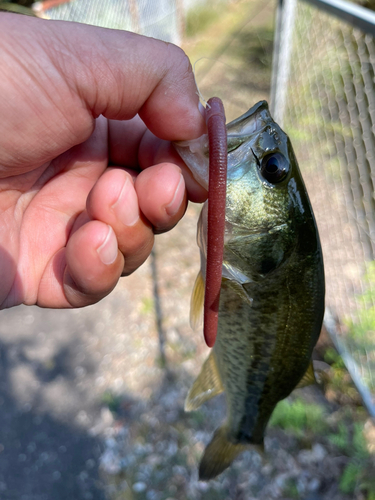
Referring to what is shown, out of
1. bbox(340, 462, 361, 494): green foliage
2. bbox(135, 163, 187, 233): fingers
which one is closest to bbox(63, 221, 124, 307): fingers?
bbox(135, 163, 187, 233): fingers

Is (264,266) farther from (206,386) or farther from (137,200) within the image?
(206,386)

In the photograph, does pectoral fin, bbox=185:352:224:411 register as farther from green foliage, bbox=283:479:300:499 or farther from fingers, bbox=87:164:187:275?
green foliage, bbox=283:479:300:499

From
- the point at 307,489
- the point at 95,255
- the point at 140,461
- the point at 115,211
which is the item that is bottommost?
the point at 140,461

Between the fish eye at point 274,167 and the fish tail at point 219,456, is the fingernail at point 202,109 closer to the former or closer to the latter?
the fish eye at point 274,167

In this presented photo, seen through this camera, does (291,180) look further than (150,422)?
No

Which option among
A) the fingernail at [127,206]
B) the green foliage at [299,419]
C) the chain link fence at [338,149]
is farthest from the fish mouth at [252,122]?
the green foliage at [299,419]

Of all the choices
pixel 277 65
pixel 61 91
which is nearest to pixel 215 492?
pixel 61 91

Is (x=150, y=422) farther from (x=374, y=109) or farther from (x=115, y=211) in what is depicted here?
(x=374, y=109)

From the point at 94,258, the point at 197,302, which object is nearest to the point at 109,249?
the point at 94,258
